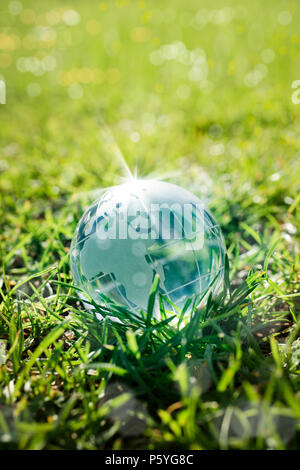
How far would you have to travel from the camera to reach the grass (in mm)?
1307

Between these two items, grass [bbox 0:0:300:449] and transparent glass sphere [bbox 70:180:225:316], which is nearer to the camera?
grass [bbox 0:0:300:449]

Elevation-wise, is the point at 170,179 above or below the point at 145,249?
above

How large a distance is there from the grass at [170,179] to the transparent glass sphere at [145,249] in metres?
0.10

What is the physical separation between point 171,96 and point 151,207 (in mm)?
3874

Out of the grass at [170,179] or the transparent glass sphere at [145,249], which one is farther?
the transparent glass sphere at [145,249]

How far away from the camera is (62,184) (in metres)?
3.15

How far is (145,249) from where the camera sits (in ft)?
4.93

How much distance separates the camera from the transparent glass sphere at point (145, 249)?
4.94 feet

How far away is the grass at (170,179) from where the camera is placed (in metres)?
1.31

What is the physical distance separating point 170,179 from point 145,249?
1550 millimetres

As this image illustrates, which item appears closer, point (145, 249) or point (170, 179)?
point (145, 249)

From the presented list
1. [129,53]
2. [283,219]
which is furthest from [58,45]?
[283,219]

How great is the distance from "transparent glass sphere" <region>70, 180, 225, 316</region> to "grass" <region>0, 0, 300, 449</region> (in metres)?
0.10

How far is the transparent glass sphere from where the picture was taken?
4.94 feet
